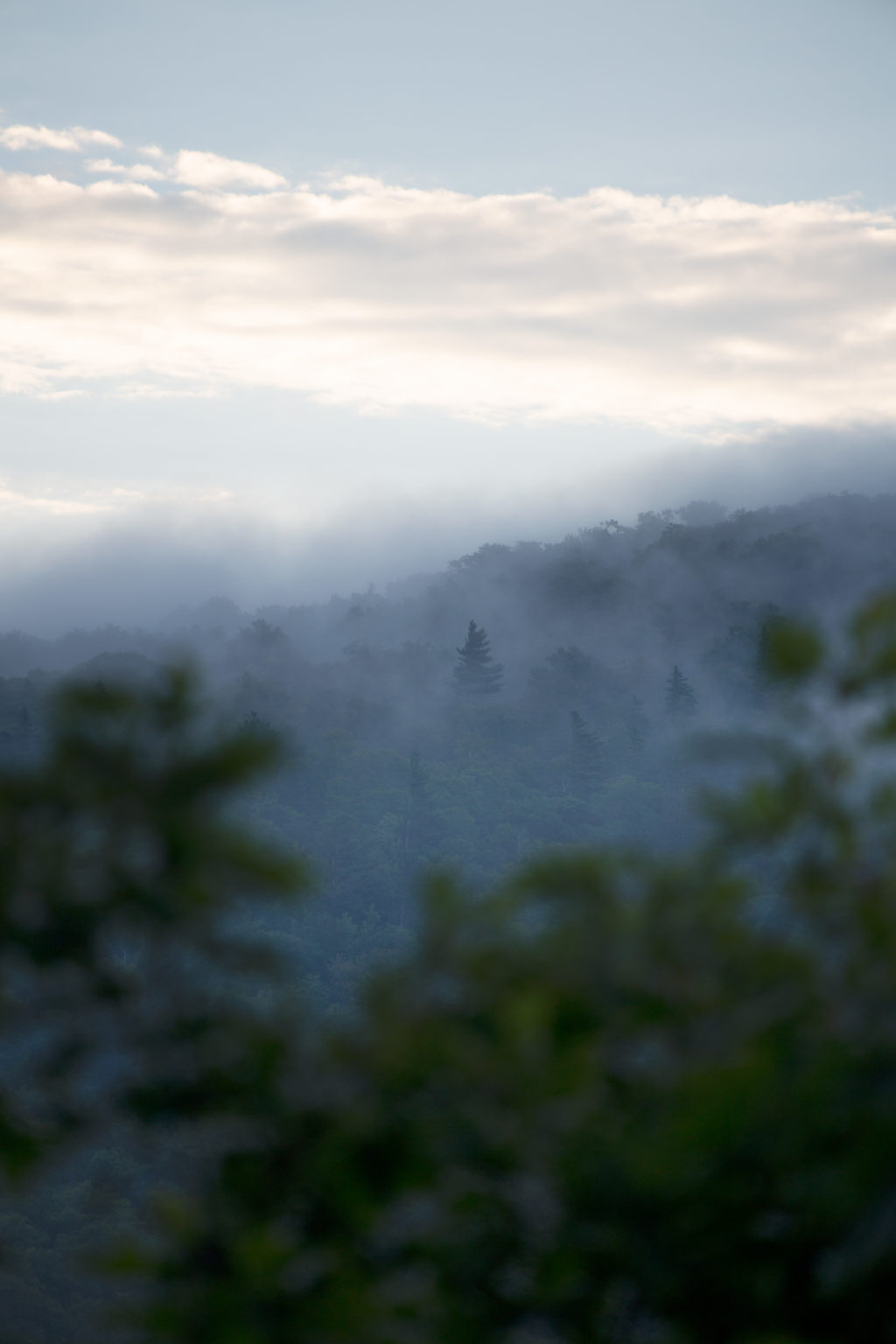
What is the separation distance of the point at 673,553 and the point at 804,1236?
320 ft

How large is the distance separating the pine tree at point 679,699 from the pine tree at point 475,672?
10.9 meters

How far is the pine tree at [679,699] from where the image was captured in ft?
237

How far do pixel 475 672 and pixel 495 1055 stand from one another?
73.6 meters

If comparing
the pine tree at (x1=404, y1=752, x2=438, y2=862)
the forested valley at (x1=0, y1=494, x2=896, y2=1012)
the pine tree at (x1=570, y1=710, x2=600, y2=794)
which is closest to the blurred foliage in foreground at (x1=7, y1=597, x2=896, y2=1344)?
the forested valley at (x1=0, y1=494, x2=896, y2=1012)

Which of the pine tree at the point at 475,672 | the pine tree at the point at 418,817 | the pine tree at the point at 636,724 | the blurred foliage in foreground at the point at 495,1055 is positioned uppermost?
the blurred foliage in foreground at the point at 495,1055

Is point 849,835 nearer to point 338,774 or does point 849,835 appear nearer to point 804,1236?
point 804,1236

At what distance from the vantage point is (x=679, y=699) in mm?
73125

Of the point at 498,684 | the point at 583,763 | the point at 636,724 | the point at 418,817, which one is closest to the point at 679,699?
the point at 636,724

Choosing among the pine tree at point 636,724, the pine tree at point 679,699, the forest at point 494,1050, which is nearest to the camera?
the forest at point 494,1050

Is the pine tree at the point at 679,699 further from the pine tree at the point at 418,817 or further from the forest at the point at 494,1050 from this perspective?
the forest at the point at 494,1050

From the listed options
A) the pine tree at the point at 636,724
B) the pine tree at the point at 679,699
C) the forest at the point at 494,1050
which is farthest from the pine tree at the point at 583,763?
the forest at the point at 494,1050

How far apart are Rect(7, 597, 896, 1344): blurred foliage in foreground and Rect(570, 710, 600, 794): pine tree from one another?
63629 millimetres

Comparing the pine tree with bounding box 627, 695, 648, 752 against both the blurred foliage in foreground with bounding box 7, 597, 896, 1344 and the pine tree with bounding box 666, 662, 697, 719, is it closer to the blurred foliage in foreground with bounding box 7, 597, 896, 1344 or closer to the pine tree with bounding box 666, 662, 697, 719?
the pine tree with bounding box 666, 662, 697, 719

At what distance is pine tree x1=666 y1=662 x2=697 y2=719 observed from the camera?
72.3m
